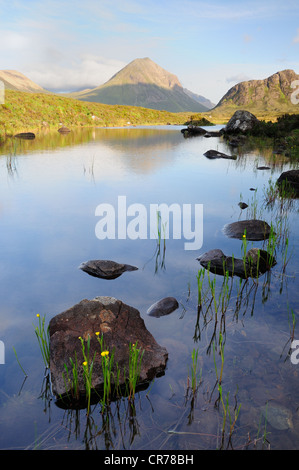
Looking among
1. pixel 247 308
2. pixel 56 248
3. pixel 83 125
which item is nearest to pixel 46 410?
pixel 247 308

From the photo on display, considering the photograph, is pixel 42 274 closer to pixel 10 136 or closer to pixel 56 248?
pixel 56 248

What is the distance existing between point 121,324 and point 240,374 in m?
1.84

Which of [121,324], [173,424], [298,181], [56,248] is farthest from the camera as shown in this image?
[298,181]

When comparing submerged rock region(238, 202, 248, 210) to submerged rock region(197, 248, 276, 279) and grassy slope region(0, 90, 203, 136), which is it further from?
grassy slope region(0, 90, 203, 136)

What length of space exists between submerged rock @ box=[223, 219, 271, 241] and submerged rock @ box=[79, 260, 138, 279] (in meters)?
4.02

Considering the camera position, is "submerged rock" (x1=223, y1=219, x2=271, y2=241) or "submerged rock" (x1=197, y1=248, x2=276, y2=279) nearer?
"submerged rock" (x1=197, y1=248, x2=276, y2=279)

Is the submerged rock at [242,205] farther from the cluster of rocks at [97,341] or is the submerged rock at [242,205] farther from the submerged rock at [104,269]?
the cluster of rocks at [97,341]

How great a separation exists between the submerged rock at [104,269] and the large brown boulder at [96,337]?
2328mm

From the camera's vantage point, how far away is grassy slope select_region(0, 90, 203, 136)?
2157 inches

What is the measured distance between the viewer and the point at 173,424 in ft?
13.2

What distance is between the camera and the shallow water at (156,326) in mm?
3908

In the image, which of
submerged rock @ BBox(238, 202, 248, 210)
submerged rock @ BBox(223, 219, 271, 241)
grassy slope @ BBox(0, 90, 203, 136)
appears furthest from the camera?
grassy slope @ BBox(0, 90, 203, 136)

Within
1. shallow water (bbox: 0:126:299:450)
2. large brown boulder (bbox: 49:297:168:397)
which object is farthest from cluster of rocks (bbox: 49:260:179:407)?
shallow water (bbox: 0:126:299:450)

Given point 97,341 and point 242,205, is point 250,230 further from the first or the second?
point 97,341
